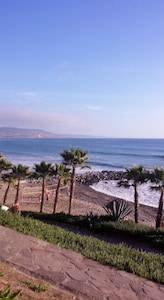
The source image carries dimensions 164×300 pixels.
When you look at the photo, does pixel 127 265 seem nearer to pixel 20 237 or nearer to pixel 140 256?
pixel 140 256

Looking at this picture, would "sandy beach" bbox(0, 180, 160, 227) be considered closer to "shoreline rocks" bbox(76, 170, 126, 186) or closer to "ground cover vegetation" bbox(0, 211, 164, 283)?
"shoreline rocks" bbox(76, 170, 126, 186)

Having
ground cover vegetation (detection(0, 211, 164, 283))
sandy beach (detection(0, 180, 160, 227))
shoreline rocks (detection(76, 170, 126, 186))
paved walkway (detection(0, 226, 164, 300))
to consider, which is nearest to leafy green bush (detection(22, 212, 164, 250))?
ground cover vegetation (detection(0, 211, 164, 283))

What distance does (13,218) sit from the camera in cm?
1038

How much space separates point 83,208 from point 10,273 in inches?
1175

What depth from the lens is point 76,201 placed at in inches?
1542

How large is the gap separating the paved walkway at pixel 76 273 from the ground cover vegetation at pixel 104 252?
24 cm

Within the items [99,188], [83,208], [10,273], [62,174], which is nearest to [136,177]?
[62,174]

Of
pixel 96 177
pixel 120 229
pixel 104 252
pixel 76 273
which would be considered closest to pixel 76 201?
pixel 96 177

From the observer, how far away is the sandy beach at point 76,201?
3308cm

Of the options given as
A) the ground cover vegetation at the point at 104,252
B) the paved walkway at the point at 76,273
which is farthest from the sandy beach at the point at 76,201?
the paved walkway at the point at 76,273

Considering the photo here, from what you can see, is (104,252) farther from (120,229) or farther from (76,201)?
(76,201)

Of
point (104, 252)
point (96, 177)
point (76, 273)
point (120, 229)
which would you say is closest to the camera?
point (76, 273)

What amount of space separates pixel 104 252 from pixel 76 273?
1579mm

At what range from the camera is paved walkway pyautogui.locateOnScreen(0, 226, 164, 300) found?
18.8 feet
